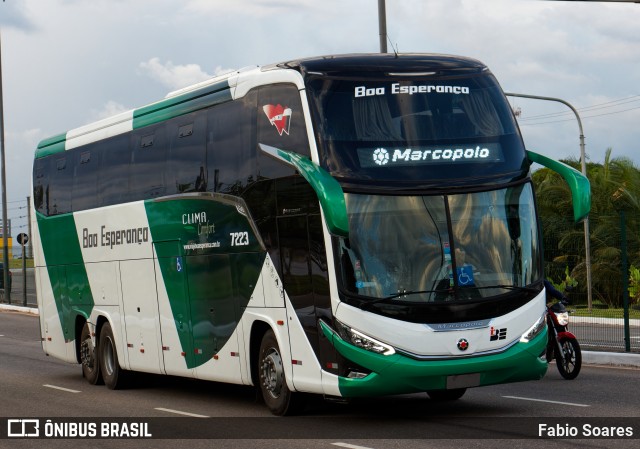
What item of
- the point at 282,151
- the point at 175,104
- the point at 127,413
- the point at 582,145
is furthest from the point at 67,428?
the point at 582,145

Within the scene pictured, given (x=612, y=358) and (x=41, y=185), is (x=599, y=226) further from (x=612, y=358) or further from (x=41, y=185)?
(x=41, y=185)

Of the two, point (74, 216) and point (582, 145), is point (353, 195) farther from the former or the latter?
point (582, 145)

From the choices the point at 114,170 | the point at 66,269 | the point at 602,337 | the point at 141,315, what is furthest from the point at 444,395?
the point at 66,269

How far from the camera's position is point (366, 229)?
12852 millimetres

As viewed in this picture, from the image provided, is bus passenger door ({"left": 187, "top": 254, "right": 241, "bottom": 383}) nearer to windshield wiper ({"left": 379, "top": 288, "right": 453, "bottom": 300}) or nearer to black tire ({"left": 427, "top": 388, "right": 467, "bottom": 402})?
black tire ({"left": 427, "top": 388, "right": 467, "bottom": 402})

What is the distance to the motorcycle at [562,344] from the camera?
17.3 metres

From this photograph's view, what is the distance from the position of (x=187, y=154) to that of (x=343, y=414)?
14.3 feet

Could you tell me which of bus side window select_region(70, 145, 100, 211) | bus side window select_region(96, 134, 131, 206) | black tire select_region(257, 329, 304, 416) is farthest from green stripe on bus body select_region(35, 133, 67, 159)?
black tire select_region(257, 329, 304, 416)

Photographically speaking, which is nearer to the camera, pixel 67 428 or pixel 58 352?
pixel 67 428

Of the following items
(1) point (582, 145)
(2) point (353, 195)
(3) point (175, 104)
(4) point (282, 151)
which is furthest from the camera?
(1) point (582, 145)

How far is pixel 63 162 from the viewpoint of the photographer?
70.6ft

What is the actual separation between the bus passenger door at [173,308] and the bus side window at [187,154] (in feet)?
2.87

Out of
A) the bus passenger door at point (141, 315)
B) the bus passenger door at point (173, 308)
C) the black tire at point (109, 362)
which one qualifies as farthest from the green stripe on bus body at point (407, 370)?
the black tire at point (109, 362)

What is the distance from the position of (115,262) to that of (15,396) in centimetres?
260
